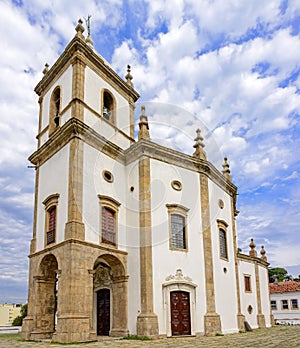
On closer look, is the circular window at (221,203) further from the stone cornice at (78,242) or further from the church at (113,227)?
the stone cornice at (78,242)

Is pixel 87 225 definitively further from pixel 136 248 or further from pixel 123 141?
pixel 123 141

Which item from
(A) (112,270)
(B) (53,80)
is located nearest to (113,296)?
(A) (112,270)

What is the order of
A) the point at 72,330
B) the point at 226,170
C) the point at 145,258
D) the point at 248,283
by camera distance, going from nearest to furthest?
the point at 72,330
the point at 145,258
the point at 226,170
the point at 248,283

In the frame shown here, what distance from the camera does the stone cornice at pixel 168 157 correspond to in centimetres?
1995

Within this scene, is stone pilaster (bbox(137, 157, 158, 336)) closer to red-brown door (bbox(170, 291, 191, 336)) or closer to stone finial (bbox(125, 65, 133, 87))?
red-brown door (bbox(170, 291, 191, 336))

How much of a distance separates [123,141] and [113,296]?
8.93 meters

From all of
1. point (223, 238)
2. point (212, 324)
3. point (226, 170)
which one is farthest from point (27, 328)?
point (226, 170)

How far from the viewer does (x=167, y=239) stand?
19.0 m

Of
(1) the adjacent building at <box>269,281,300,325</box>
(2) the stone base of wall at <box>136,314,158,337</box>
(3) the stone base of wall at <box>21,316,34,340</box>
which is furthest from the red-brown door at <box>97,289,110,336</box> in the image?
(1) the adjacent building at <box>269,281,300,325</box>

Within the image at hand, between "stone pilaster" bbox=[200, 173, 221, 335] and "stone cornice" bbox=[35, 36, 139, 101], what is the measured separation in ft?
25.0

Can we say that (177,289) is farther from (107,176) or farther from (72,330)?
(107,176)

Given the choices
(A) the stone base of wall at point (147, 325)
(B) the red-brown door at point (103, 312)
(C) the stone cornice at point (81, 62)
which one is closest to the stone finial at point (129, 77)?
(C) the stone cornice at point (81, 62)

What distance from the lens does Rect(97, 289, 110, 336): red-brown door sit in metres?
18.6

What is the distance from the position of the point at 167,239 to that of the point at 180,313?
365cm
